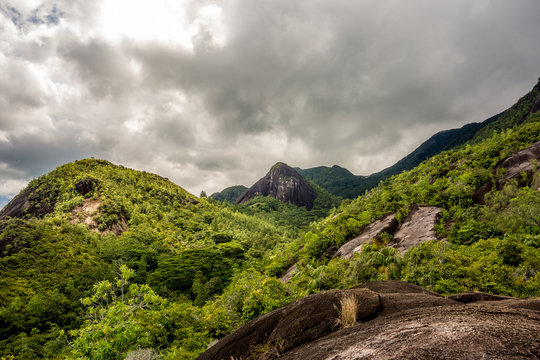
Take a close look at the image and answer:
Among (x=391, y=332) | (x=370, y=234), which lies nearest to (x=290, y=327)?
(x=391, y=332)

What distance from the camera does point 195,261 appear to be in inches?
1887

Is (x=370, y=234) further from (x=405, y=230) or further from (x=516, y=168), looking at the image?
(x=516, y=168)

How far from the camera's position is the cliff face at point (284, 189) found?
17075 cm

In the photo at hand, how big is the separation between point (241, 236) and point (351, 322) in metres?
86.2

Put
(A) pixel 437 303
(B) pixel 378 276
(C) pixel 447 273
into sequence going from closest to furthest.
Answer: (A) pixel 437 303 < (C) pixel 447 273 < (B) pixel 378 276

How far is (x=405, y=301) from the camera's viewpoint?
5855mm

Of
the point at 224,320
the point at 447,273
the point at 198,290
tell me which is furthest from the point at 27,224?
the point at 447,273

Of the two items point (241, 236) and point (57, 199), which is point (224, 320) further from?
point (57, 199)

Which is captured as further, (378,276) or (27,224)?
(27,224)

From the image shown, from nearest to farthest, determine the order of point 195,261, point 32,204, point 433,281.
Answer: point 433,281 → point 195,261 → point 32,204

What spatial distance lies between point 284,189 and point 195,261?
129985 millimetres

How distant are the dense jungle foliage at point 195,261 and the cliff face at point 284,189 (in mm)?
73096

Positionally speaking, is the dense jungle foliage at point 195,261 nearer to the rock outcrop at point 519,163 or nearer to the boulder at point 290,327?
the rock outcrop at point 519,163

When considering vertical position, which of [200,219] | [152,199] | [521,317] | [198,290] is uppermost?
[152,199]
